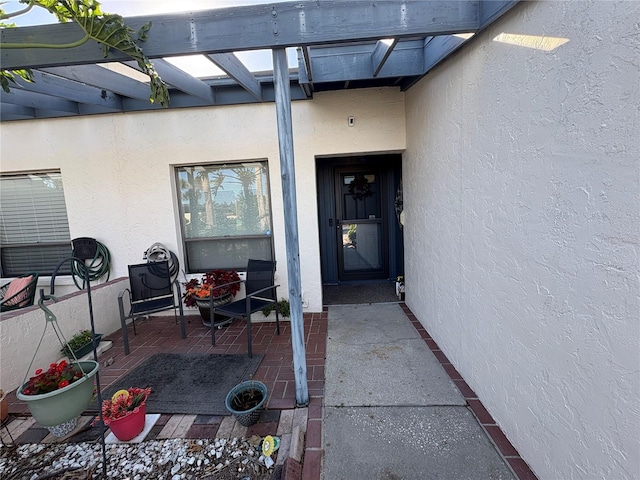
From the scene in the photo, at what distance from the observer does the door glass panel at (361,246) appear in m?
5.20

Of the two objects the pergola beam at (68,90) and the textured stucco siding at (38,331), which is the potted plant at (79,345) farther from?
the pergola beam at (68,90)

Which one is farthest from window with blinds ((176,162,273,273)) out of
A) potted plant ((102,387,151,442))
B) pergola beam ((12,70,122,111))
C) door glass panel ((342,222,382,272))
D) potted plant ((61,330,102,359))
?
potted plant ((102,387,151,442))

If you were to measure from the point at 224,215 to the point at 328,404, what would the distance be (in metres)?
2.81

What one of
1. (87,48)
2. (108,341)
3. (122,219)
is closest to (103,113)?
(122,219)

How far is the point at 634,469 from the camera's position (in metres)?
1.03

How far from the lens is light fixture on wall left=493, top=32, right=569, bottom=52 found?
129 cm

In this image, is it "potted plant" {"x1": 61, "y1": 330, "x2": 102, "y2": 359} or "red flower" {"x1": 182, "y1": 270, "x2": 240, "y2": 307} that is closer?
"potted plant" {"x1": 61, "y1": 330, "x2": 102, "y2": 359}

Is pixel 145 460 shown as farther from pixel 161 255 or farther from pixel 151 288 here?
pixel 161 255

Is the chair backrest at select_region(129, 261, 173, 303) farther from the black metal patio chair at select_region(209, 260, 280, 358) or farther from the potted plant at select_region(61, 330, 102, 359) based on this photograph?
the black metal patio chair at select_region(209, 260, 280, 358)

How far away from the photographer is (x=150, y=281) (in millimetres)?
3633

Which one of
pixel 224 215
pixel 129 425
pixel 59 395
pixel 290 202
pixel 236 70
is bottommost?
pixel 129 425

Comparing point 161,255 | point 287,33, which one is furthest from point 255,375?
point 287,33

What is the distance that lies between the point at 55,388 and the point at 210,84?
10.5ft

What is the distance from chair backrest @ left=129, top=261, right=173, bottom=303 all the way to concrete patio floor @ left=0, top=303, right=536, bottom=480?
51cm
